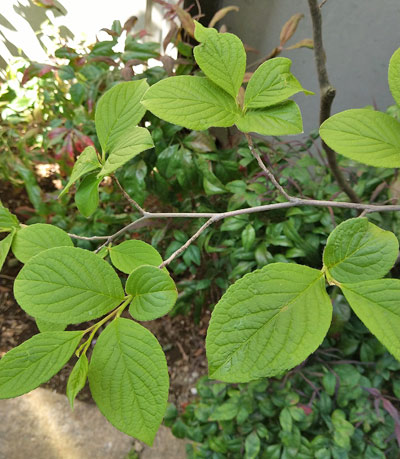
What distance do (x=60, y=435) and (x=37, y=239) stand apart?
4.20 ft

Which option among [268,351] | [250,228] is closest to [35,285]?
[268,351]

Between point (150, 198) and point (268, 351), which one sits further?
point (150, 198)

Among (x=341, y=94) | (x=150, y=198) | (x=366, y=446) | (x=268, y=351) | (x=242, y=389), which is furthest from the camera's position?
(x=150, y=198)

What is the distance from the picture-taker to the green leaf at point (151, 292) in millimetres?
339

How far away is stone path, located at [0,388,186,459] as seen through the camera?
1.34m

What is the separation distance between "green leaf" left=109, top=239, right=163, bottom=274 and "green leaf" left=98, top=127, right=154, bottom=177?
0.27 feet

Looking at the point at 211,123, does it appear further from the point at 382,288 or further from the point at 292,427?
the point at 292,427

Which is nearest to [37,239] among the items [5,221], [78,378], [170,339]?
[5,221]

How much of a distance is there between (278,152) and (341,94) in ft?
1.39

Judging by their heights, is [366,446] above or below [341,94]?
below

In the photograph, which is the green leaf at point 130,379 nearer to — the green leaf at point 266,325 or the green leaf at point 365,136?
the green leaf at point 266,325

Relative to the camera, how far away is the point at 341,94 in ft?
4.47

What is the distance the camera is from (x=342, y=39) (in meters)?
1.25

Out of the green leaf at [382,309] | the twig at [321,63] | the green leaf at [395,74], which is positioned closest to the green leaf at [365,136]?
the green leaf at [395,74]
